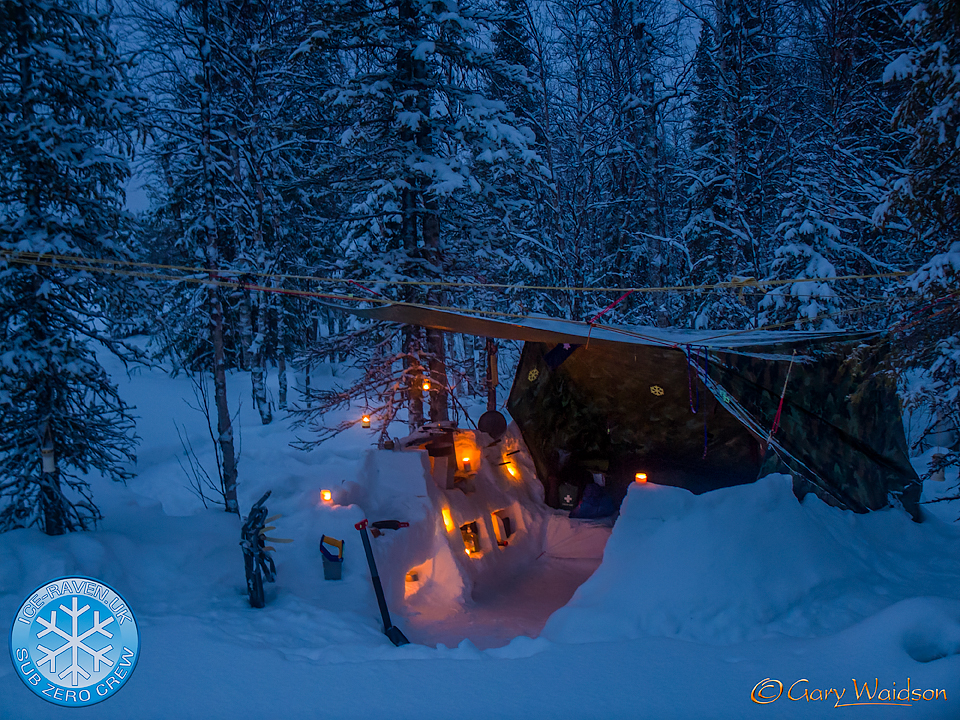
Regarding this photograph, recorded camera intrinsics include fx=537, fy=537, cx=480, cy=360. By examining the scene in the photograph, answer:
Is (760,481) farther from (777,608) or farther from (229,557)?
(229,557)

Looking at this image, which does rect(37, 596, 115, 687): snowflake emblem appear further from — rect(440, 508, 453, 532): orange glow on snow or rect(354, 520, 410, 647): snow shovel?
rect(440, 508, 453, 532): orange glow on snow

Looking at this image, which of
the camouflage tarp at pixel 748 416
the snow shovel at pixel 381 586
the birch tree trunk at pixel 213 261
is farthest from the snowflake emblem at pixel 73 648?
the camouflage tarp at pixel 748 416

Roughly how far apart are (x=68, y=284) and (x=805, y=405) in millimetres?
8253

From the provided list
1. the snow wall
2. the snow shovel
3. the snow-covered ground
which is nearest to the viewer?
the snow-covered ground

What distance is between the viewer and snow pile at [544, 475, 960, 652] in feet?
14.5

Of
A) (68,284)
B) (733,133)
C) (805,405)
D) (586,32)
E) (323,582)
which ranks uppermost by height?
(586,32)

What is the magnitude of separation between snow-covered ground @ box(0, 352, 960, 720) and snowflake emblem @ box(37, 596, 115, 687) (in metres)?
0.19

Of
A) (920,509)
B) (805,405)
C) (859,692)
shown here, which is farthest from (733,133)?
(859,692)

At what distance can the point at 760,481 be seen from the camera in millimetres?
5559

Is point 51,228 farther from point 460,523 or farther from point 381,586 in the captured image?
point 460,523

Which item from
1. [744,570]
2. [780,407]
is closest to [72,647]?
[744,570]

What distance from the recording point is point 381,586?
559 centimetres

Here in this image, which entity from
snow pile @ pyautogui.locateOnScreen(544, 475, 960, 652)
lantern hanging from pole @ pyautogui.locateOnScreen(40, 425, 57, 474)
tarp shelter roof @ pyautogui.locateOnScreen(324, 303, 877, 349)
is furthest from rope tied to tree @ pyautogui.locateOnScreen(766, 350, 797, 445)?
lantern hanging from pole @ pyautogui.locateOnScreen(40, 425, 57, 474)

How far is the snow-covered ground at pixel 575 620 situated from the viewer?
3.16 m
